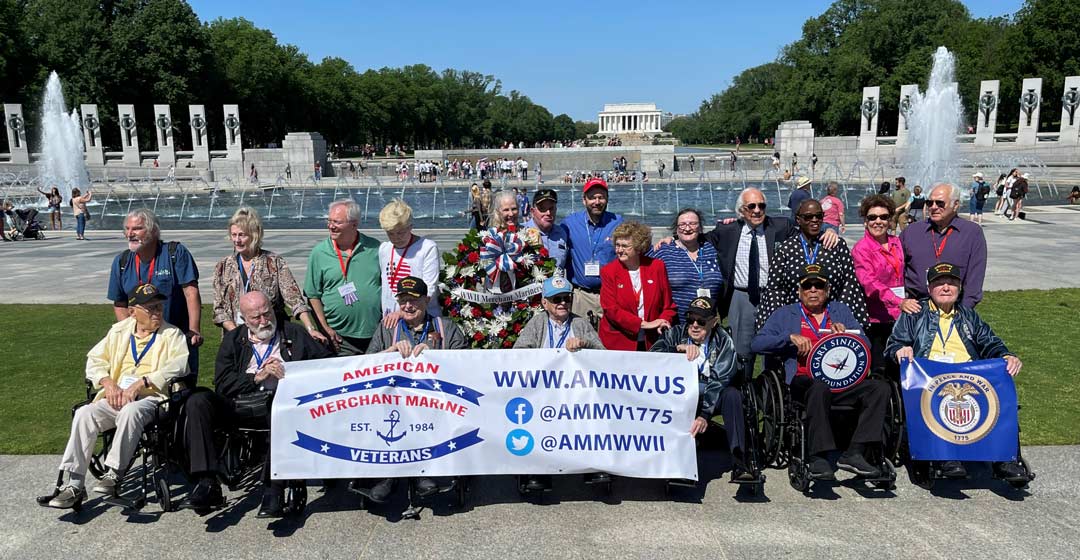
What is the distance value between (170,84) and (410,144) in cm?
5580

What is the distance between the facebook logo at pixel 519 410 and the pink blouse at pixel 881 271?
10.4 feet

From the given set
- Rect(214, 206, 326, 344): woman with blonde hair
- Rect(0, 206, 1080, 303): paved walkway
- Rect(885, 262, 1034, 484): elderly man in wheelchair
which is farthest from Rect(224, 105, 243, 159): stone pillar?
Rect(885, 262, 1034, 484): elderly man in wheelchair

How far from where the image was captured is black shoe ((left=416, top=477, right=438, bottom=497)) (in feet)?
17.4

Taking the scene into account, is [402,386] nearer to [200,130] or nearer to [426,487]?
[426,487]

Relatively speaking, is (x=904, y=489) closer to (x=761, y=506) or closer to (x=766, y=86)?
(x=761, y=506)

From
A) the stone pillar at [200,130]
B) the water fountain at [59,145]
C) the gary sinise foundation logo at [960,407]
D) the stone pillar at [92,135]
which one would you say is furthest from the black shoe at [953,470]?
the stone pillar at [92,135]

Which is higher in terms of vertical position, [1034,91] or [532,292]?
[1034,91]

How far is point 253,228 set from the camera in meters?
6.08

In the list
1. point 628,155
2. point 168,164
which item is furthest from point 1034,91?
point 168,164

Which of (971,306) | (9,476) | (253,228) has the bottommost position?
(9,476)

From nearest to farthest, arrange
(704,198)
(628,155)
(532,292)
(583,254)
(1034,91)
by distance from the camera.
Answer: (532,292), (583,254), (704,198), (1034,91), (628,155)

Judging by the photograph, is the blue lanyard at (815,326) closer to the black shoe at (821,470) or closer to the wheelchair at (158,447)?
the black shoe at (821,470)

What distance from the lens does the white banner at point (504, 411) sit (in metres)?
5.30

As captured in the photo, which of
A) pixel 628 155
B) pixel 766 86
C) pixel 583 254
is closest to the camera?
pixel 583 254
